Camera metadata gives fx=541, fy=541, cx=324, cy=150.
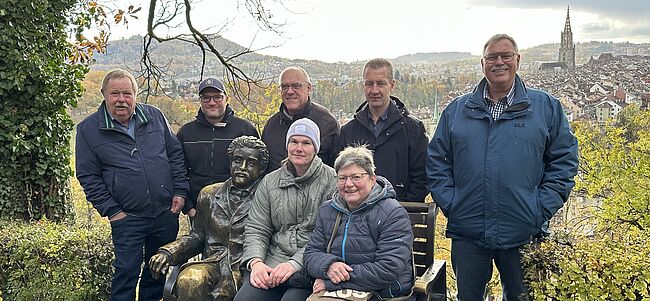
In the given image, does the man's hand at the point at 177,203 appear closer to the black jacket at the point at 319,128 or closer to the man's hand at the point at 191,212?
the man's hand at the point at 191,212

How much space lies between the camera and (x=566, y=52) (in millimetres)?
37375

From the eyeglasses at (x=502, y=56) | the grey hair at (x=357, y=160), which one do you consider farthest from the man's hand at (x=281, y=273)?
the eyeglasses at (x=502, y=56)

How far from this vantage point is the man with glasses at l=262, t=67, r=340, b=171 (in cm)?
409

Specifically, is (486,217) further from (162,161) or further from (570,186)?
(162,161)

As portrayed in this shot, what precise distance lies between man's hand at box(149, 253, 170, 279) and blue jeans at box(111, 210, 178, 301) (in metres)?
0.47

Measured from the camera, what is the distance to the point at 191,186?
430 cm

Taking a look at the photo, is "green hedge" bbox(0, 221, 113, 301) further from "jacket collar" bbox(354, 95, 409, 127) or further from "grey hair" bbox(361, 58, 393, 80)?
"grey hair" bbox(361, 58, 393, 80)

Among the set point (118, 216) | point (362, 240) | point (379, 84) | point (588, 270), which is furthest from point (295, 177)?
point (588, 270)

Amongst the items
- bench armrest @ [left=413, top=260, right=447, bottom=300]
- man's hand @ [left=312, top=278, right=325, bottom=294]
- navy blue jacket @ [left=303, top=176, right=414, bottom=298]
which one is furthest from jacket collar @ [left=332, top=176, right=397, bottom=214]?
bench armrest @ [left=413, top=260, right=447, bottom=300]

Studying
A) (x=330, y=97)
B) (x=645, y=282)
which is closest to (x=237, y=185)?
(x=645, y=282)

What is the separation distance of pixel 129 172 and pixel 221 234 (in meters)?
0.81

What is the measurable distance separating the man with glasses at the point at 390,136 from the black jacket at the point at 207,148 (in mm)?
982

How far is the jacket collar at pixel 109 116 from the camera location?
3873 mm

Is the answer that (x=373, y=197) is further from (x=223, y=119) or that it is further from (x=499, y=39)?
(x=223, y=119)
